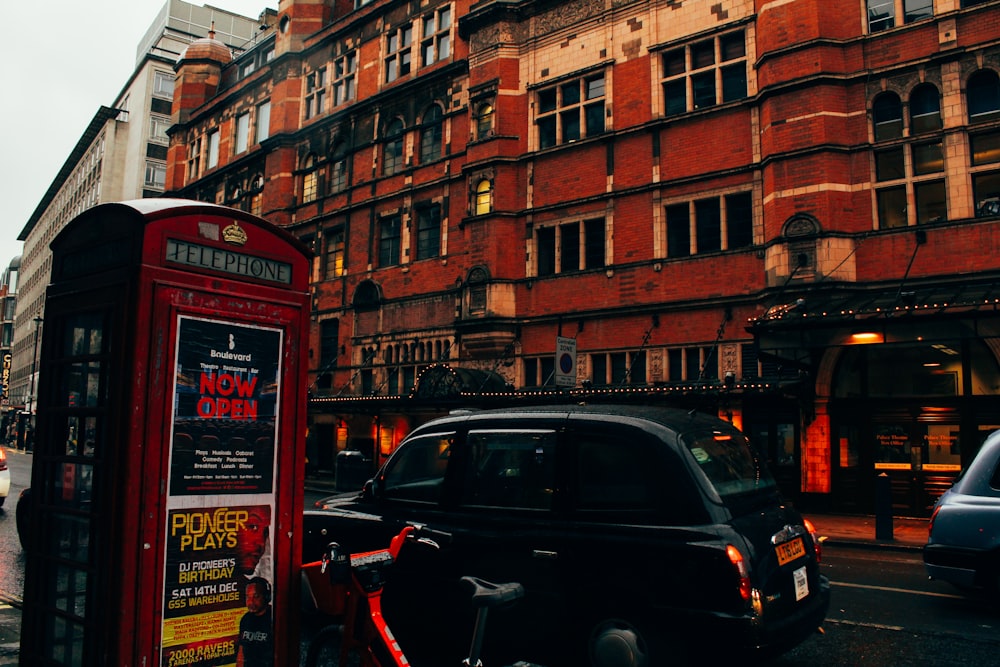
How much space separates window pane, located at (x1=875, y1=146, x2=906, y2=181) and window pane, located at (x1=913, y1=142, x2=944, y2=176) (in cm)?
→ 28

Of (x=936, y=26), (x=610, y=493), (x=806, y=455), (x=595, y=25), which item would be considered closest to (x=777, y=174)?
(x=936, y=26)

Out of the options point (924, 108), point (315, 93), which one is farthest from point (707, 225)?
point (315, 93)

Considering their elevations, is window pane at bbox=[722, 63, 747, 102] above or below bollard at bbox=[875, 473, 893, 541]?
above

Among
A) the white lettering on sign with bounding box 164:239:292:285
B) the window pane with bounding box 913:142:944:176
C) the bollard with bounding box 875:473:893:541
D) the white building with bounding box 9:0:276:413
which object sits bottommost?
the bollard with bounding box 875:473:893:541

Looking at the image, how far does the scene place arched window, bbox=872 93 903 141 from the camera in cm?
1677

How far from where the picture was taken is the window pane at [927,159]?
1623 centimetres

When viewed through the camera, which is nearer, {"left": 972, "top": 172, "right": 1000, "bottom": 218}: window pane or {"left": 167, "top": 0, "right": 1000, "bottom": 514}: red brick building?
{"left": 972, "top": 172, "right": 1000, "bottom": 218}: window pane

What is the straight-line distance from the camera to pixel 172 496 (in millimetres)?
3607

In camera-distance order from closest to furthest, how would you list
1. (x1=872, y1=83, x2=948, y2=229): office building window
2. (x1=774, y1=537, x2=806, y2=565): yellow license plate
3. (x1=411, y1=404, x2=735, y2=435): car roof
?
(x1=774, y1=537, x2=806, y2=565): yellow license plate → (x1=411, y1=404, x2=735, y2=435): car roof → (x1=872, y1=83, x2=948, y2=229): office building window

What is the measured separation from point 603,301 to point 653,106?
18.1ft

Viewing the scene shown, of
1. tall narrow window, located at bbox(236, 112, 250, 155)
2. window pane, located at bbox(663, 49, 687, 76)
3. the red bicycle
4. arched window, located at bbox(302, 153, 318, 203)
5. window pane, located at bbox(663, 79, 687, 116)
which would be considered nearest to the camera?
the red bicycle

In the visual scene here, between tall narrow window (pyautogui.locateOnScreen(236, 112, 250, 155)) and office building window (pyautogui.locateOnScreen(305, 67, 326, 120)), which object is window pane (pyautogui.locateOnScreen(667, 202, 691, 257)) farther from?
tall narrow window (pyautogui.locateOnScreen(236, 112, 250, 155))

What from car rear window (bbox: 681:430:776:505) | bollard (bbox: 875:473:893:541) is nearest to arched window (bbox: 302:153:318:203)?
bollard (bbox: 875:473:893:541)

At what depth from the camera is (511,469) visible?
5.31m
